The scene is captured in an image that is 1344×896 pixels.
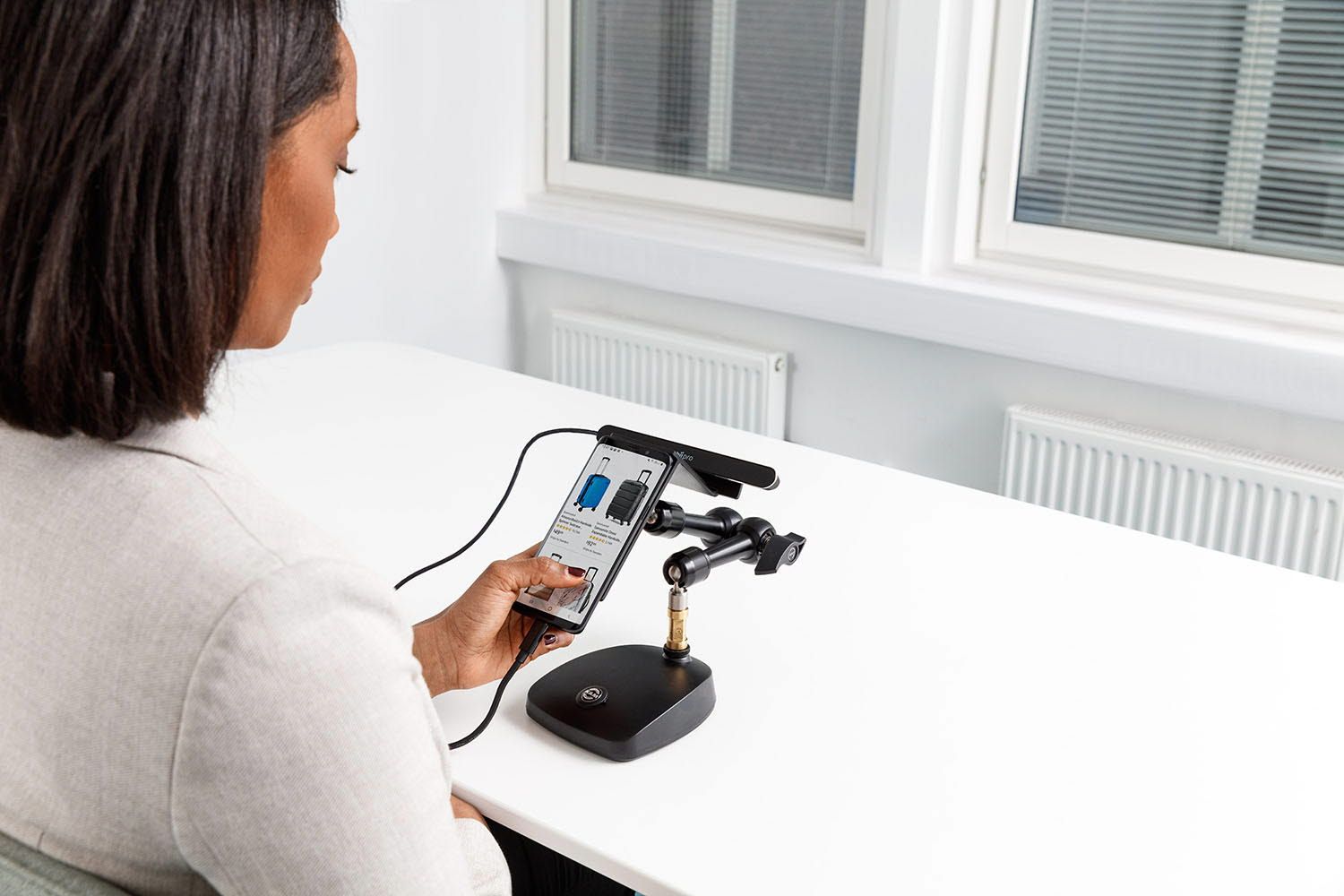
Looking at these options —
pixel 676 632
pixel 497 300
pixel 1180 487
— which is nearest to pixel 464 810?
pixel 676 632

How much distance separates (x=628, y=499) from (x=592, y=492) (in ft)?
0.13

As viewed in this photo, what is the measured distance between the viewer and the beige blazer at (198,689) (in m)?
0.68

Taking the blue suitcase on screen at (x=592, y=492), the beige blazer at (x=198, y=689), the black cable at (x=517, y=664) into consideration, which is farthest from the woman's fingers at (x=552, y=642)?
the beige blazer at (x=198, y=689)

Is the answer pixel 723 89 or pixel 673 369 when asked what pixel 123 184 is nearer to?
pixel 673 369

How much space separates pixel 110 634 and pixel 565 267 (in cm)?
251

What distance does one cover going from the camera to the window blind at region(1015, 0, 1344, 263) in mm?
2340

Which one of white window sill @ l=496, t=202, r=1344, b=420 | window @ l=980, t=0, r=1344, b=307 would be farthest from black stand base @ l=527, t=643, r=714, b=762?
window @ l=980, t=0, r=1344, b=307

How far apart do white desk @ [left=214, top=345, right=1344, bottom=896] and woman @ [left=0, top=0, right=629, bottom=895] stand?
31 cm

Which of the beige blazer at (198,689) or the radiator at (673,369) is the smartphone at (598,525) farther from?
the radiator at (673,369)

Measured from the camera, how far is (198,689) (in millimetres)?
676

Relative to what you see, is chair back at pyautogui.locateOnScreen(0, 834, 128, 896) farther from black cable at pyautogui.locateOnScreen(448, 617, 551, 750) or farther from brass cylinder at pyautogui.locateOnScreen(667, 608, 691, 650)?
brass cylinder at pyautogui.locateOnScreen(667, 608, 691, 650)

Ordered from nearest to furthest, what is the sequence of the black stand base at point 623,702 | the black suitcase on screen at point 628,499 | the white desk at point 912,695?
the white desk at point 912,695 → the black stand base at point 623,702 → the black suitcase on screen at point 628,499

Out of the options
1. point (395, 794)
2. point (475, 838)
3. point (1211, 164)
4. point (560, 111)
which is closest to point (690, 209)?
point (560, 111)

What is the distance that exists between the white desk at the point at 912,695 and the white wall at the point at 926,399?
0.99 metres
